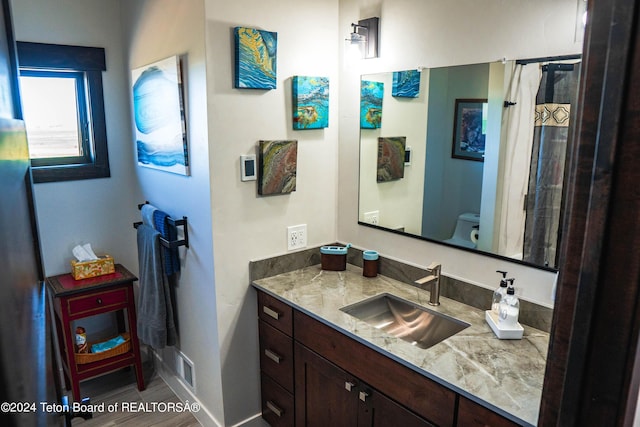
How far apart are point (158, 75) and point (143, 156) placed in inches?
23.3

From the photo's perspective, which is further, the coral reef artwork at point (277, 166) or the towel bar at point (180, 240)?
the towel bar at point (180, 240)

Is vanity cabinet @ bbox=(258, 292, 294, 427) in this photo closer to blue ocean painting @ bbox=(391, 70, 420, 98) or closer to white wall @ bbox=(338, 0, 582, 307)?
white wall @ bbox=(338, 0, 582, 307)

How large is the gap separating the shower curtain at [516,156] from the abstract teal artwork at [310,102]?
3.10 feet

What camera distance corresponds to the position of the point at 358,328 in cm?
173

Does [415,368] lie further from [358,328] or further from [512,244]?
[512,244]

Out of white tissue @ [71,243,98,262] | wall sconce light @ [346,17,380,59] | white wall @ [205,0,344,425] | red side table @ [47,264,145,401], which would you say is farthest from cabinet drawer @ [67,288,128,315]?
wall sconce light @ [346,17,380,59]

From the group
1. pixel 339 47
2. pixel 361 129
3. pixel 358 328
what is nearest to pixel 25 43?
pixel 339 47

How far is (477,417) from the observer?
1311 millimetres

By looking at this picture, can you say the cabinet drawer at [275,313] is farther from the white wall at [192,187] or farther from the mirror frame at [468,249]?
the mirror frame at [468,249]

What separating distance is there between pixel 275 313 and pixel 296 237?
0.44 m

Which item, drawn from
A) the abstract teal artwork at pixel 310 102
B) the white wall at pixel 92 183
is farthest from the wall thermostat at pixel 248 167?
the white wall at pixel 92 183

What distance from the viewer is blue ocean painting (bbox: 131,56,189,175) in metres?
2.14

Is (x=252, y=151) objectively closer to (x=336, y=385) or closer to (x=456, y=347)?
(x=336, y=385)

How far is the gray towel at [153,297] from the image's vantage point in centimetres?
242
